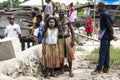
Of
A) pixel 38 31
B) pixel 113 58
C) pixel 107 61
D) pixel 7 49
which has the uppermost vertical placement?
pixel 7 49

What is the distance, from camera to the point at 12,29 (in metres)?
10.5

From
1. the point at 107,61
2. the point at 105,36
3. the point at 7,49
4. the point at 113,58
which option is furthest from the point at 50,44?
the point at 113,58

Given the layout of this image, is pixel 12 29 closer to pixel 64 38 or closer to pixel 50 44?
pixel 50 44

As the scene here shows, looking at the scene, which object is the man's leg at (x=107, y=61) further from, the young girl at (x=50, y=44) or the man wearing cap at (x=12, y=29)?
the man wearing cap at (x=12, y=29)

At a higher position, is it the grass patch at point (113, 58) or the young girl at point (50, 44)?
the young girl at point (50, 44)

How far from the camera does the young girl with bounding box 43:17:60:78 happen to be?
891 cm

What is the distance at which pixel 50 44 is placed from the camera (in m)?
8.94

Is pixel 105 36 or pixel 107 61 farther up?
pixel 105 36

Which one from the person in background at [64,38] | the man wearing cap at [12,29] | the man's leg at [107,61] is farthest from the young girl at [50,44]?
the man wearing cap at [12,29]

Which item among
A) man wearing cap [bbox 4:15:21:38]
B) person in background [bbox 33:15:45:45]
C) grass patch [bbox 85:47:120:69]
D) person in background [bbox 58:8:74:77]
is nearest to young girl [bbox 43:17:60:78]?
person in background [bbox 58:8:74:77]

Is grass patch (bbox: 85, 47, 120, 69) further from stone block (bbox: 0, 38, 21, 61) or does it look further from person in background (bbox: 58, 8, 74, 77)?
stone block (bbox: 0, 38, 21, 61)

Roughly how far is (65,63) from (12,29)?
173 cm

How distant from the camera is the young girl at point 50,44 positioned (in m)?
8.91

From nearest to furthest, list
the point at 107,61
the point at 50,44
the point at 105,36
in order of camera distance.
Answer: the point at 50,44 < the point at 105,36 < the point at 107,61
